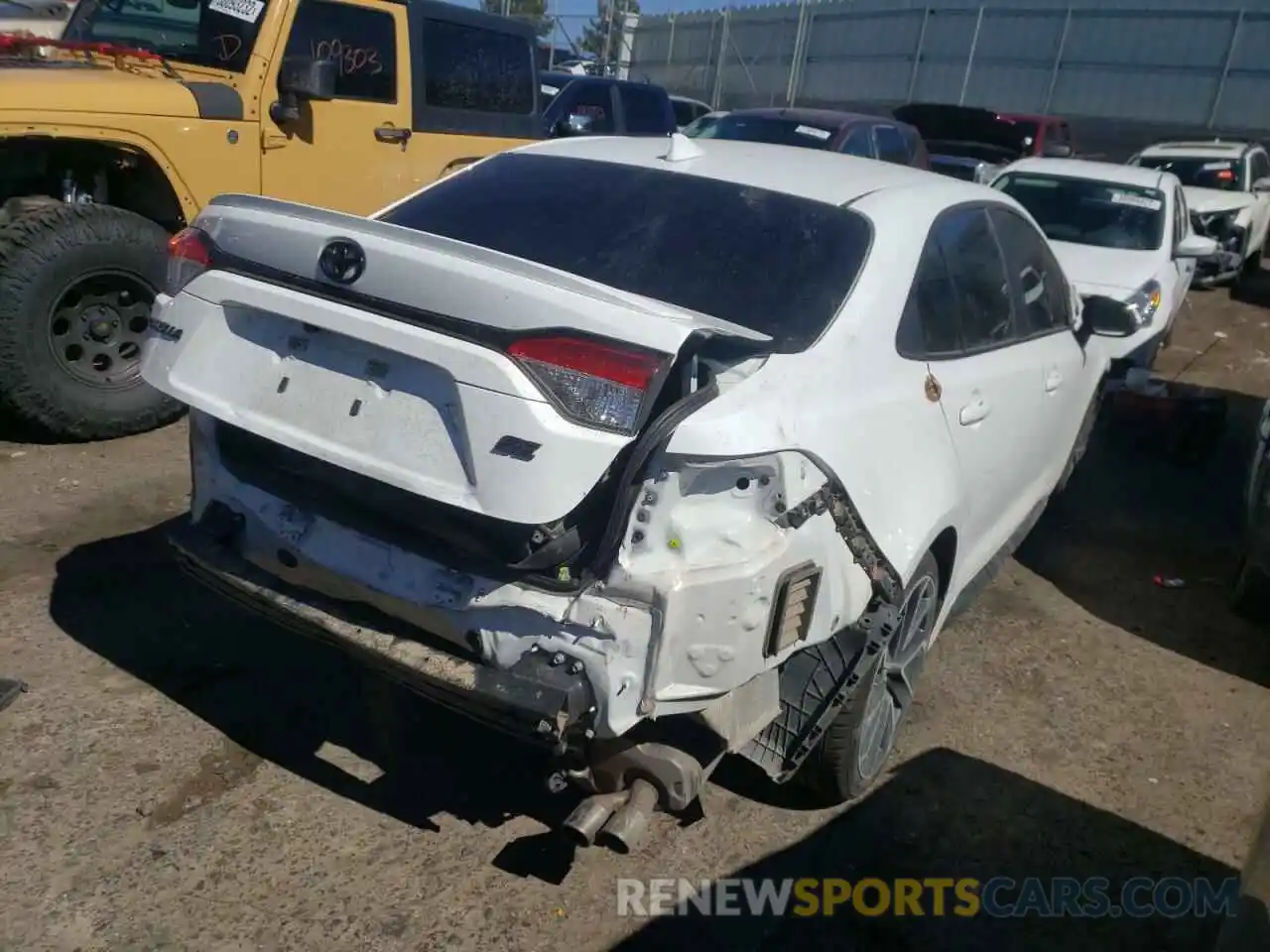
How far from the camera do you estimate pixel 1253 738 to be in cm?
385

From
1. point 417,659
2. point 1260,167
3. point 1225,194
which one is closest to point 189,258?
point 417,659

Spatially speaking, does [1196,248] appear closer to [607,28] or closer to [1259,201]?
[1259,201]

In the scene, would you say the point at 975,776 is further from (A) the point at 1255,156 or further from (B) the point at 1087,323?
(A) the point at 1255,156

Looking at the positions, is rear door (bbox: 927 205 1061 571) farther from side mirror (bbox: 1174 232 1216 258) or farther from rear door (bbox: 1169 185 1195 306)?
rear door (bbox: 1169 185 1195 306)

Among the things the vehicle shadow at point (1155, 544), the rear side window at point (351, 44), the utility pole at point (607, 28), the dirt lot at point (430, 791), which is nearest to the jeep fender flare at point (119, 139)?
the rear side window at point (351, 44)

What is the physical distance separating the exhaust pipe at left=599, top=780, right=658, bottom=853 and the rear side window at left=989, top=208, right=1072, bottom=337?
2.23m

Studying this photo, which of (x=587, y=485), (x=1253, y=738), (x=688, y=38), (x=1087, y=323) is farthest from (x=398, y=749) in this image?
(x=688, y=38)

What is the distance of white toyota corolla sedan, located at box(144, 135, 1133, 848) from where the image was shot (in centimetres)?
236

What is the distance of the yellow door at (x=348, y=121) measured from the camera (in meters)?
5.61

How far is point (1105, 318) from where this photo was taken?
14.7ft

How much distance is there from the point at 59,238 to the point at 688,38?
2627 cm

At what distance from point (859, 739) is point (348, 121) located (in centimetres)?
439

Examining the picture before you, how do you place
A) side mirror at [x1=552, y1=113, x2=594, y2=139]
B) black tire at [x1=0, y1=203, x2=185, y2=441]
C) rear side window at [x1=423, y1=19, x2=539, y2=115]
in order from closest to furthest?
black tire at [x1=0, y1=203, x2=185, y2=441]
rear side window at [x1=423, y1=19, x2=539, y2=115]
side mirror at [x1=552, y1=113, x2=594, y2=139]

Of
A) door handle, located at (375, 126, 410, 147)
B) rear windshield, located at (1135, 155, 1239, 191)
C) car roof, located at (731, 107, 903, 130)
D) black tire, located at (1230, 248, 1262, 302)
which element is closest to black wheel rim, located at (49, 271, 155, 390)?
door handle, located at (375, 126, 410, 147)
